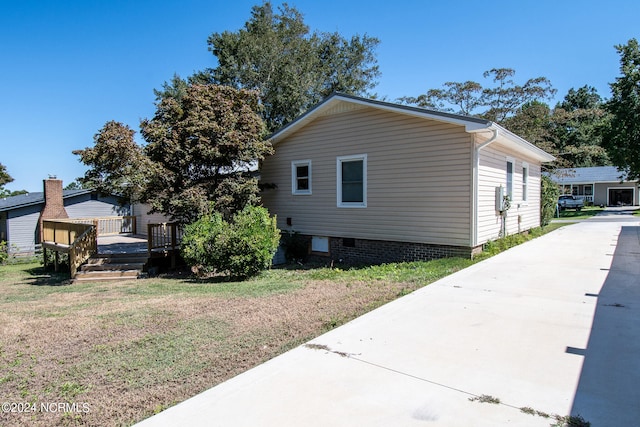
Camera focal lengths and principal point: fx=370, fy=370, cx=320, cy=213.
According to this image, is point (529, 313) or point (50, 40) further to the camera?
point (50, 40)

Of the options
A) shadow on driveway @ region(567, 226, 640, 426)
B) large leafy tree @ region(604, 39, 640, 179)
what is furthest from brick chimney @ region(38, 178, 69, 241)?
large leafy tree @ region(604, 39, 640, 179)

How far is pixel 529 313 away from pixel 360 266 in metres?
6.34

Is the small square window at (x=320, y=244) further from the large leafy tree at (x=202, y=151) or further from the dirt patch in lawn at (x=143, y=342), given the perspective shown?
the dirt patch in lawn at (x=143, y=342)

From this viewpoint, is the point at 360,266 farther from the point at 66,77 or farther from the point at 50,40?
the point at 66,77

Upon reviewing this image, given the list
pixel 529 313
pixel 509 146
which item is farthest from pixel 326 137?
pixel 529 313

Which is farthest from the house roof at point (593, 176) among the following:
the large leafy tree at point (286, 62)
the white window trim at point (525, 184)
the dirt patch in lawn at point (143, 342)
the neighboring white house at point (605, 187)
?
the dirt patch in lawn at point (143, 342)

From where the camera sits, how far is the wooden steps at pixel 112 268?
1100 cm

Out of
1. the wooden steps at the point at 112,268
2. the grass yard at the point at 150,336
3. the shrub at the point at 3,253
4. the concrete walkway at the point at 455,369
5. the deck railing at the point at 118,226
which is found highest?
the deck railing at the point at 118,226

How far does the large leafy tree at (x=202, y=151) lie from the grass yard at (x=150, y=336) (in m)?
3.35

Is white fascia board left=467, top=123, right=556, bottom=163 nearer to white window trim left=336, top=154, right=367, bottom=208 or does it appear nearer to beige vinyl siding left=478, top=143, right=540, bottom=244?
beige vinyl siding left=478, top=143, right=540, bottom=244

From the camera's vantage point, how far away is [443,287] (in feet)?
20.1

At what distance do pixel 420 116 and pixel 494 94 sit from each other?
65.9 ft

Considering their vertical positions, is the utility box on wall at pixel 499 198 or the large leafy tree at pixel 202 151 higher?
the large leafy tree at pixel 202 151

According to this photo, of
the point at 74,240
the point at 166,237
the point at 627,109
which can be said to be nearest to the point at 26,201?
the point at 74,240
